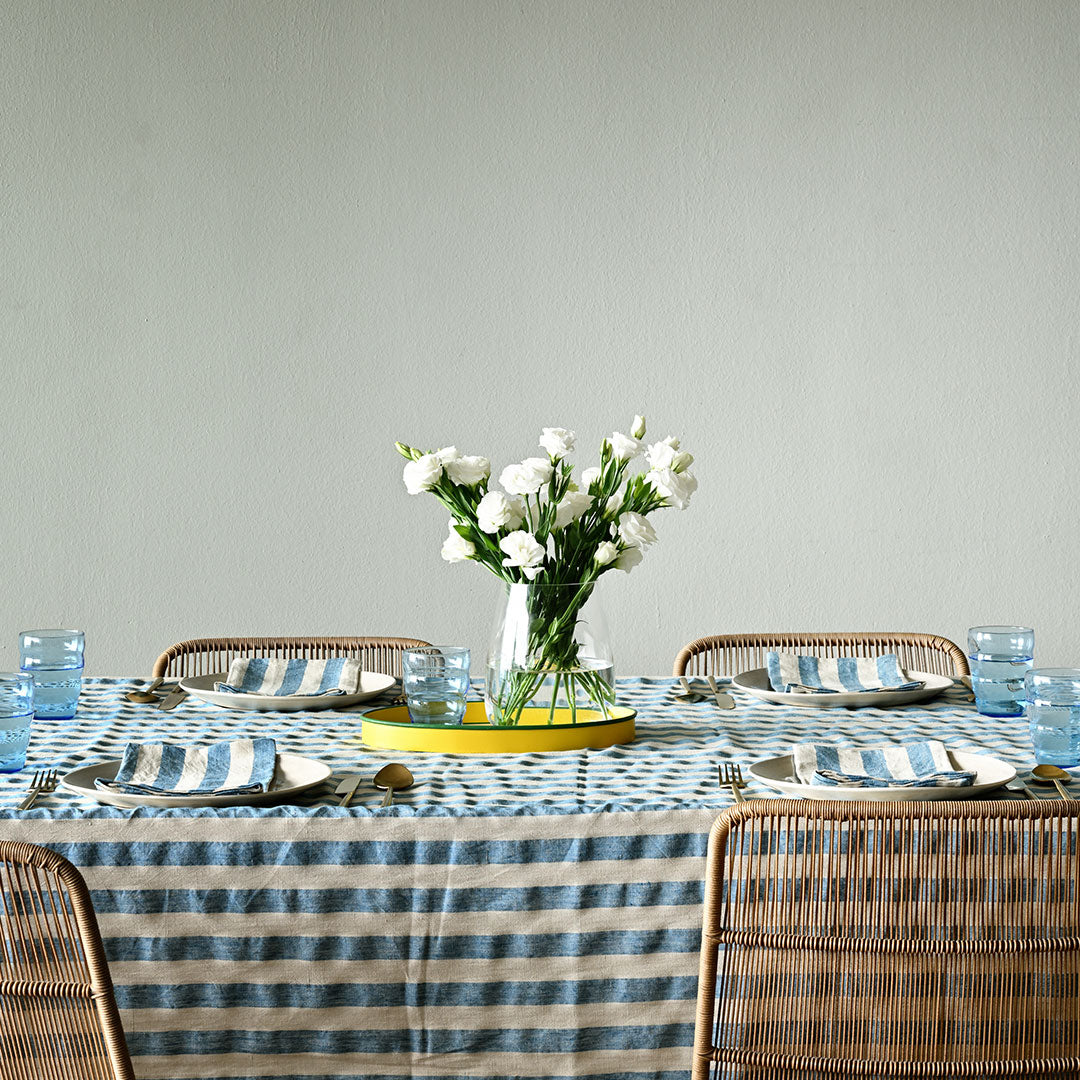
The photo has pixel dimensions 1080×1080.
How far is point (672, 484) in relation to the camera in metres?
1.63

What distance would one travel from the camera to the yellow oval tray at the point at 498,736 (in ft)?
5.32

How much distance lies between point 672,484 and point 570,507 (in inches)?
5.1

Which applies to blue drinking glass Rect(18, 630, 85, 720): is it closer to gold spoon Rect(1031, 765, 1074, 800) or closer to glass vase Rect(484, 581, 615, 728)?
glass vase Rect(484, 581, 615, 728)

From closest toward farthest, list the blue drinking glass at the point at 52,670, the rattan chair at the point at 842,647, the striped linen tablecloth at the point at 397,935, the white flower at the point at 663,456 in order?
the striped linen tablecloth at the point at 397,935 → the white flower at the point at 663,456 → the blue drinking glass at the point at 52,670 → the rattan chair at the point at 842,647

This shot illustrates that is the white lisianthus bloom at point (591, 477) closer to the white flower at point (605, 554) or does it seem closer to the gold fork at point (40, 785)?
the white flower at point (605, 554)

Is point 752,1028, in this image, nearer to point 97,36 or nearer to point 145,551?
point 145,551

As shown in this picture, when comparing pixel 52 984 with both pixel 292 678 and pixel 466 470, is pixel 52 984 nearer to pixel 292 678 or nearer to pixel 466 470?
pixel 466 470

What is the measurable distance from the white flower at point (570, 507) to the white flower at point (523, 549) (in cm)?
5

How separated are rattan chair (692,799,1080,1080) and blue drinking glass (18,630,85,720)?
1.06 meters

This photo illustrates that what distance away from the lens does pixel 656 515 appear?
3.32 meters

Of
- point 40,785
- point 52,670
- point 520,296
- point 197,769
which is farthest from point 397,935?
point 520,296

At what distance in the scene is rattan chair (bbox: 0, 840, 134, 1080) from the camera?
1.09m

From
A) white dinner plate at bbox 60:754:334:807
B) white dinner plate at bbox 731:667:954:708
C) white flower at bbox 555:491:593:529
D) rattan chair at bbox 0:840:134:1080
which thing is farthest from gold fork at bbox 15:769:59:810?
white dinner plate at bbox 731:667:954:708

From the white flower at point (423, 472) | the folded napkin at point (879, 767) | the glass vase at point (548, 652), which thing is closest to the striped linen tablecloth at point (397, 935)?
the folded napkin at point (879, 767)
